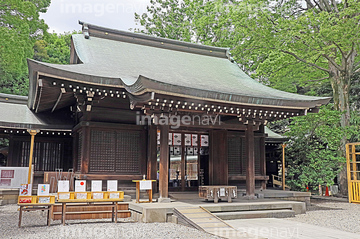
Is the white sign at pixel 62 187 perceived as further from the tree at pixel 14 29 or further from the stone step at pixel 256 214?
the tree at pixel 14 29

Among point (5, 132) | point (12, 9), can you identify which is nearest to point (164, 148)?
point (5, 132)

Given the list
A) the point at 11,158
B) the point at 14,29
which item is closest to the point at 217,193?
the point at 11,158

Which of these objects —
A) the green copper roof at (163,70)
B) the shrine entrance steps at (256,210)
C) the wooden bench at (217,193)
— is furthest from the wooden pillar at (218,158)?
the shrine entrance steps at (256,210)

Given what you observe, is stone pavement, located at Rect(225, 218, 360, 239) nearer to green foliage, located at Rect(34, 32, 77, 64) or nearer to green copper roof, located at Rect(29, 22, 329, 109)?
green copper roof, located at Rect(29, 22, 329, 109)

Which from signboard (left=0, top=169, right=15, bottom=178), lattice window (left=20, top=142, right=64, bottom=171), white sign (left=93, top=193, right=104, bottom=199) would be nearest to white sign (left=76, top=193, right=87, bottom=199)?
white sign (left=93, top=193, right=104, bottom=199)

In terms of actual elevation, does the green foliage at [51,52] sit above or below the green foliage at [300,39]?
above

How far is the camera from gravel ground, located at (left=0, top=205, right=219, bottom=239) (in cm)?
622

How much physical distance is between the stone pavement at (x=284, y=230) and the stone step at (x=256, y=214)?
20 cm

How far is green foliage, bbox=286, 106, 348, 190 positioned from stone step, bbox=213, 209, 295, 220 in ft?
16.7

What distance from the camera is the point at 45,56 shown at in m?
28.8

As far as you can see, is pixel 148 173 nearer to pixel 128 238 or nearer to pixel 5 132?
pixel 128 238

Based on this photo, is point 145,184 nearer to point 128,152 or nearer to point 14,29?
point 128,152

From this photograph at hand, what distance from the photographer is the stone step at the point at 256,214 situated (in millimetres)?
8164

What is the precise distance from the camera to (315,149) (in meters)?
14.4
